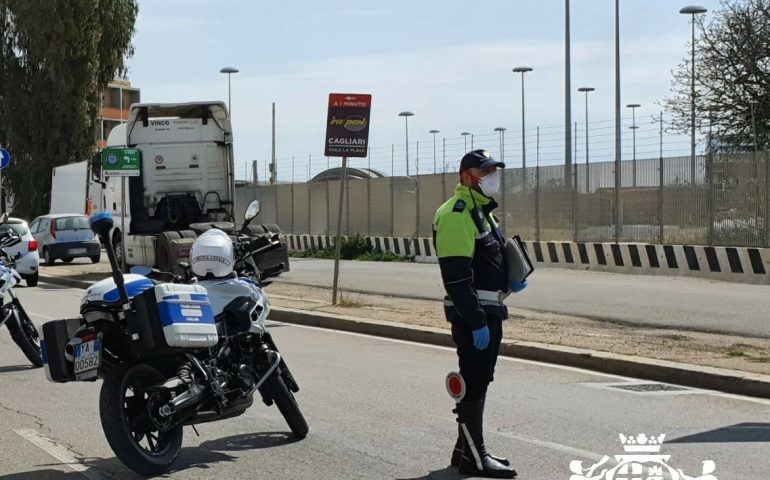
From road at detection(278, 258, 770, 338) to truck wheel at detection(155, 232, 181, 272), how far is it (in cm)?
303

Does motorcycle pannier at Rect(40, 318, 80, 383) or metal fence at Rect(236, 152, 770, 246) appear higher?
metal fence at Rect(236, 152, 770, 246)

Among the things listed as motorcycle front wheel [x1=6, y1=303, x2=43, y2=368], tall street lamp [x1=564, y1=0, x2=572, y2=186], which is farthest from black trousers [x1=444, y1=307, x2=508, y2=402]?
tall street lamp [x1=564, y1=0, x2=572, y2=186]

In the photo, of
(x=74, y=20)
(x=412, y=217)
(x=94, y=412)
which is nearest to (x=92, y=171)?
(x=412, y=217)

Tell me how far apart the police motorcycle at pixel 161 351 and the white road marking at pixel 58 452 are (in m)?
0.37

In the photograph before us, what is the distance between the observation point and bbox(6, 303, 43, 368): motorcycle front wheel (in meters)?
10.9

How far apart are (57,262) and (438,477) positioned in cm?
2771

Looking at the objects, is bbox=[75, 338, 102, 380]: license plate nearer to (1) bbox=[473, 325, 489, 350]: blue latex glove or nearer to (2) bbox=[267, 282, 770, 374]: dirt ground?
(1) bbox=[473, 325, 489, 350]: blue latex glove

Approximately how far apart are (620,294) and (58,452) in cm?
1283

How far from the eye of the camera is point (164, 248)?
2014cm

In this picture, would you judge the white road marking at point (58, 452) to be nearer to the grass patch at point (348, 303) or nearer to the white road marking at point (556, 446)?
the white road marking at point (556, 446)

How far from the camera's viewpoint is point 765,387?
31.0 ft

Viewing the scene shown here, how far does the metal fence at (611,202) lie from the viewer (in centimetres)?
2369

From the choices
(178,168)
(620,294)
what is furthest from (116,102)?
(620,294)

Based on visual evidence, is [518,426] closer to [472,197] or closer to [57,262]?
[472,197]
